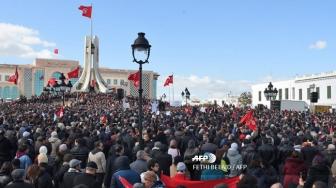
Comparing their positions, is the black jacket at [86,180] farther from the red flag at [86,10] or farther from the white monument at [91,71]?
the white monument at [91,71]

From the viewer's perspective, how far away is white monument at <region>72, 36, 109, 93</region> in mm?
78500

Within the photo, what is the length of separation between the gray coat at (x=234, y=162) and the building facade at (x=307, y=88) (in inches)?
2082

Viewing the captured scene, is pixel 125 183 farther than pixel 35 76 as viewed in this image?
No

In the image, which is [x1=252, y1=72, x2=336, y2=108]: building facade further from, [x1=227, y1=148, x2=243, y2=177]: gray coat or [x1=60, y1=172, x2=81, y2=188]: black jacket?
[x1=60, y1=172, x2=81, y2=188]: black jacket

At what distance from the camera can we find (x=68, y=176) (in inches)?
287

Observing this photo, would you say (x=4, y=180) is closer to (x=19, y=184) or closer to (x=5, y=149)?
(x=19, y=184)

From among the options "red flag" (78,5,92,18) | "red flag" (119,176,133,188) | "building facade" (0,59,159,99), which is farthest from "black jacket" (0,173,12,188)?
"building facade" (0,59,159,99)

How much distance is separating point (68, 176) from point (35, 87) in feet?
362

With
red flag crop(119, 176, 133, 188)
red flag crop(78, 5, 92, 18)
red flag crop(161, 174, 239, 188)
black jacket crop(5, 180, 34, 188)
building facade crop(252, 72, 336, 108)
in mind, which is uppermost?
red flag crop(78, 5, 92, 18)

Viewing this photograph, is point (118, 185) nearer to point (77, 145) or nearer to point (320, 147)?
point (77, 145)

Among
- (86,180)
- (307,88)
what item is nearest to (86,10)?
(307,88)

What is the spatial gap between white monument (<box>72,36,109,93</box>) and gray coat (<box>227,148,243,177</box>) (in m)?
68.6

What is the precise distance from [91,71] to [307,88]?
35.7 m

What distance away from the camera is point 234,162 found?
9.64 m
